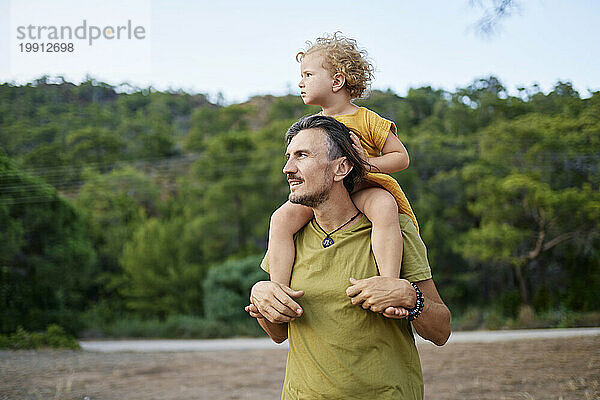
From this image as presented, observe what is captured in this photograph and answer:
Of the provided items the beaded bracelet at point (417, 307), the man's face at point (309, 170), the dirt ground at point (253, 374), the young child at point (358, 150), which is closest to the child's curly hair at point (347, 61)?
the young child at point (358, 150)

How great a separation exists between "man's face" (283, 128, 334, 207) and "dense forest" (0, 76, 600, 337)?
8814mm

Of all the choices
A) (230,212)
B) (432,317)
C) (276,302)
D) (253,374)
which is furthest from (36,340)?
(432,317)

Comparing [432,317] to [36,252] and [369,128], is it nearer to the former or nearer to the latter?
[369,128]

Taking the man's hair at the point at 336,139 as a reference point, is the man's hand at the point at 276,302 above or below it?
below

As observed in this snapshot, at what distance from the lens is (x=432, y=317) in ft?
5.64

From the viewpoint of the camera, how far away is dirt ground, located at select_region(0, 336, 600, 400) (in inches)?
234

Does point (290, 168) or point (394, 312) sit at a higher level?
point (290, 168)

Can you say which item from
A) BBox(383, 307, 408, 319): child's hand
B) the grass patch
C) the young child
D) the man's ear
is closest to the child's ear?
the young child

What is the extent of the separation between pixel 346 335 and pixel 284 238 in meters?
0.34

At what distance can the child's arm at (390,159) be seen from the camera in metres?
1.94

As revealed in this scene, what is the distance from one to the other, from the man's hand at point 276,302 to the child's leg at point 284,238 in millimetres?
107

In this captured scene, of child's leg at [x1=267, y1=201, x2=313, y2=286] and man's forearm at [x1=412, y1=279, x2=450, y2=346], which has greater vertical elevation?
child's leg at [x1=267, y1=201, x2=313, y2=286]

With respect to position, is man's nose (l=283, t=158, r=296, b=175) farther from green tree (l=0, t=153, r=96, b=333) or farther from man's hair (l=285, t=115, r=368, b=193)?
green tree (l=0, t=153, r=96, b=333)

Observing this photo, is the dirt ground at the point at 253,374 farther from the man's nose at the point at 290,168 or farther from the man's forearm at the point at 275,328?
the man's nose at the point at 290,168
